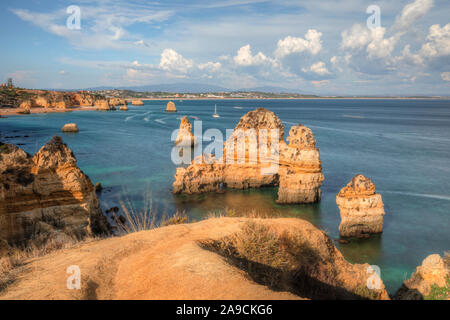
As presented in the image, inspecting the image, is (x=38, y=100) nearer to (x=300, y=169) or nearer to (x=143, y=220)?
(x=143, y=220)

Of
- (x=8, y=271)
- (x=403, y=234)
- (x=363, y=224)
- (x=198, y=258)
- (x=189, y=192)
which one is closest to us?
(x=198, y=258)

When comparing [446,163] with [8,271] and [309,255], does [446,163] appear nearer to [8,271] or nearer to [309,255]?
[309,255]

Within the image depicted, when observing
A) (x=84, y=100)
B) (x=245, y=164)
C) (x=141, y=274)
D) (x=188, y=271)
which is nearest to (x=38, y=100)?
(x=84, y=100)

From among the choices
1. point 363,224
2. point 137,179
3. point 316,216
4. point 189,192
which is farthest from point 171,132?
point 363,224

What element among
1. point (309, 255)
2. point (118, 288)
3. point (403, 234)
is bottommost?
point (403, 234)

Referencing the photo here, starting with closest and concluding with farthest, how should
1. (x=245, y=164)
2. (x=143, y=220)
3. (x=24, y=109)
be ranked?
(x=143, y=220)
(x=245, y=164)
(x=24, y=109)
